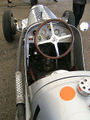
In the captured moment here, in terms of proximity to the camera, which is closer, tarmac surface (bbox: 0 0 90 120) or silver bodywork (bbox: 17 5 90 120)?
silver bodywork (bbox: 17 5 90 120)

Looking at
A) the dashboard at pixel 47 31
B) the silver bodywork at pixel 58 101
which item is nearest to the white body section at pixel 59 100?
the silver bodywork at pixel 58 101

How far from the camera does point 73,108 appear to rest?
2.48ft

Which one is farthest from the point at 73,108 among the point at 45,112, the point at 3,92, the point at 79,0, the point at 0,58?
the point at 79,0

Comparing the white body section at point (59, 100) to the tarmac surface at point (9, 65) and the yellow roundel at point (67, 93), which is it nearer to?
the yellow roundel at point (67, 93)

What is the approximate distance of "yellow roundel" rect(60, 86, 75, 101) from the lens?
31.4 inches

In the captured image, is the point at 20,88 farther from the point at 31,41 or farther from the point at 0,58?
the point at 0,58

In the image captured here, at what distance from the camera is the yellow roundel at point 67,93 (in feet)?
2.62

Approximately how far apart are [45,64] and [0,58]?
69cm

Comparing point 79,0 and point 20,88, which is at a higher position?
point 79,0

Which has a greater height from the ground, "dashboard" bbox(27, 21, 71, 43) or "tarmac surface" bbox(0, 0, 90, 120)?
"dashboard" bbox(27, 21, 71, 43)

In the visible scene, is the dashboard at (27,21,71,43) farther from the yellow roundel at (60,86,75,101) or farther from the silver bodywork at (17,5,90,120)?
the yellow roundel at (60,86,75,101)

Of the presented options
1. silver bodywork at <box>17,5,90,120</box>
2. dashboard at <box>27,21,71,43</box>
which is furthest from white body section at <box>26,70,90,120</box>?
dashboard at <box>27,21,71,43</box>

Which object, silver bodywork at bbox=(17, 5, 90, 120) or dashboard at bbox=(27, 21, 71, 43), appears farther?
dashboard at bbox=(27, 21, 71, 43)

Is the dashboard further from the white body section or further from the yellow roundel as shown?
the yellow roundel
